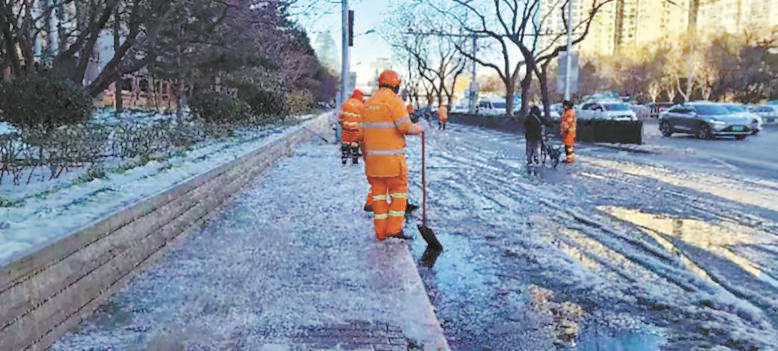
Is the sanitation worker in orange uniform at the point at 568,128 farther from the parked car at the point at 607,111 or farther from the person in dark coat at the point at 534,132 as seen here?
the parked car at the point at 607,111

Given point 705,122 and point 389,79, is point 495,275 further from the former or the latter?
point 705,122

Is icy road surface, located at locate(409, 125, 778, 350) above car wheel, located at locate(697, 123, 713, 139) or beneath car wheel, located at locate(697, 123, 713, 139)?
beneath

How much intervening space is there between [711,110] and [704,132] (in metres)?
1.32

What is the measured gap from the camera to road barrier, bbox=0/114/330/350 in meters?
3.35

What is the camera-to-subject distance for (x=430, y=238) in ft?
22.7

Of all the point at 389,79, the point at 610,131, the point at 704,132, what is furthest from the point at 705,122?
the point at 389,79

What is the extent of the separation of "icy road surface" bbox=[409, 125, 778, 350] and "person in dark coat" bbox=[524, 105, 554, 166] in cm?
319

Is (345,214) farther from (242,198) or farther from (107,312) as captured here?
(107,312)

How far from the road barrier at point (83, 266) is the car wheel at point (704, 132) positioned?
1011 inches

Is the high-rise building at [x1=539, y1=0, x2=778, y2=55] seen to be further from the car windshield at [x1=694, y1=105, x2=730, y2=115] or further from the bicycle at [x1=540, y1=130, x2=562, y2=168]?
the bicycle at [x1=540, y1=130, x2=562, y2=168]

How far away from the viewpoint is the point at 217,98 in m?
20.8

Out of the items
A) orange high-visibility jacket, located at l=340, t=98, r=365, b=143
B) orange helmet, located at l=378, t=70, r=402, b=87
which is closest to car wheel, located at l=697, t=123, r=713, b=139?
orange high-visibility jacket, located at l=340, t=98, r=365, b=143

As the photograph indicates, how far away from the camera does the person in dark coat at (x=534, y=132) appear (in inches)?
613

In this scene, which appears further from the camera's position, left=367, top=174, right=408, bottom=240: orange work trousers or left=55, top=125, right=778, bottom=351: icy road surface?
left=367, top=174, right=408, bottom=240: orange work trousers
